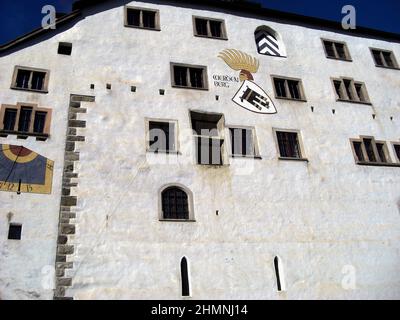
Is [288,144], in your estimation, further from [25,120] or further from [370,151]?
[25,120]

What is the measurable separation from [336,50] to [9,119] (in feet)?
59.9

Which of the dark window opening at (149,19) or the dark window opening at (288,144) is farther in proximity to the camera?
the dark window opening at (149,19)

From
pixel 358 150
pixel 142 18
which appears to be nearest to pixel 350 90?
pixel 358 150

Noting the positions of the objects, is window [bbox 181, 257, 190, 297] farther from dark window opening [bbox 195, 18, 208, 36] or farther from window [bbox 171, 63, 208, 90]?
dark window opening [bbox 195, 18, 208, 36]

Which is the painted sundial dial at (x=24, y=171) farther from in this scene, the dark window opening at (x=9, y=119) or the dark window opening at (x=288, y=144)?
the dark window opening at (x=288, y=144)

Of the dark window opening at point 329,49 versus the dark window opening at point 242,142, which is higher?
the dark window opening at point 329,49

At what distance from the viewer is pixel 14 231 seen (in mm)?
16375

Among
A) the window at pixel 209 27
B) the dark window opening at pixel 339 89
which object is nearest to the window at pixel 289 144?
the dark window opening at pixel 339 89

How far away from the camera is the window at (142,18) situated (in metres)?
23.0

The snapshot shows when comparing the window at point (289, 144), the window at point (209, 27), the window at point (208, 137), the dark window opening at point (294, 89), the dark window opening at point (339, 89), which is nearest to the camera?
the window at point (208, 137)

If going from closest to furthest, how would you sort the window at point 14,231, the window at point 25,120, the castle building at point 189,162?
1. the window at point 14,231
2. the castle building at point 189,162
3. the window at point 25,120

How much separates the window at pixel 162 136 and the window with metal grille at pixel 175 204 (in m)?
1.86

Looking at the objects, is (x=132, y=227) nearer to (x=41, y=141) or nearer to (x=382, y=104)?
(x=41, y=141)
